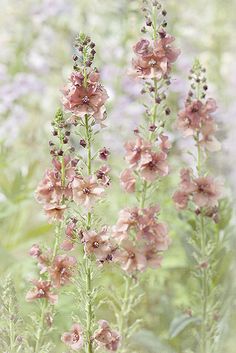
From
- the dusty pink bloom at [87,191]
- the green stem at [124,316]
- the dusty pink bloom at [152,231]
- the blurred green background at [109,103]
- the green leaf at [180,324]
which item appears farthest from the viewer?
the blurred green background at [109,103]

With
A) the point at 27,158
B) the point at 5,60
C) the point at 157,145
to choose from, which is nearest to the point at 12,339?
the point at 157,145

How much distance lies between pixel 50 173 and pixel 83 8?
2.64 m

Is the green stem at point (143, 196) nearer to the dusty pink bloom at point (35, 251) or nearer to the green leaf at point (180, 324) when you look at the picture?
the dusty pink bloom at point (35, 251)

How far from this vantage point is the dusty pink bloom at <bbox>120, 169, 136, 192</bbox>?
1.96m

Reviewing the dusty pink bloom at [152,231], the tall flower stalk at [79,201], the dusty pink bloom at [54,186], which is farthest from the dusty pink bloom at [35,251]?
the dusty pink bloom at [152,231]

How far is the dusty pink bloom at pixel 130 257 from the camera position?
1886 mm

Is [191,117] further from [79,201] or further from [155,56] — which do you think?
[79,201]

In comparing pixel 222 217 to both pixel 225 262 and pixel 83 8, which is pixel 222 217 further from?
pixel 83 8

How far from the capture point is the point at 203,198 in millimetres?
2049

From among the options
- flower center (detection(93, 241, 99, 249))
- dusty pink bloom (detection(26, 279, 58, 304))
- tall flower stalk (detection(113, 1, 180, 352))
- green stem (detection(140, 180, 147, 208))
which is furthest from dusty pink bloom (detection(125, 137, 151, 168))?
dusty pink bloom (detection(26, 279, 58, 304))

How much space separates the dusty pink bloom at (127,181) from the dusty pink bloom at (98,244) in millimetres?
183

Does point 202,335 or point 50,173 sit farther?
point 202,335

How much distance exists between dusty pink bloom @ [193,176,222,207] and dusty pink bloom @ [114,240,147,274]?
233 millimetres

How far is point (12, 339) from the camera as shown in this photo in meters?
1.88
